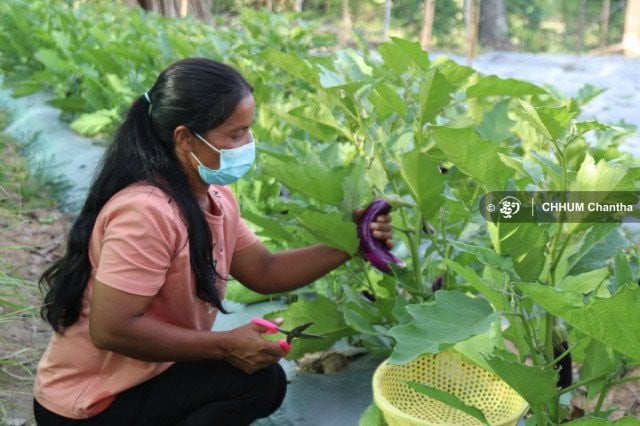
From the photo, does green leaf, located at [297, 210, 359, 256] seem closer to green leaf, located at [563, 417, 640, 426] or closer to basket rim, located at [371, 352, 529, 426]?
basket rim, located at [371, 352, 529, 426]

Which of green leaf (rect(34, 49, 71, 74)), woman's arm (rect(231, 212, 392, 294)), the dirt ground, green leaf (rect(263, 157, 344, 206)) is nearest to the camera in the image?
green leaf (rect(263, 157, 344, 206))

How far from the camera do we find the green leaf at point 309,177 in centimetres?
208

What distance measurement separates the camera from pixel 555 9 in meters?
28.0

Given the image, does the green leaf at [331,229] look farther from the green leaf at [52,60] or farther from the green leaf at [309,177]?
the green leaf at [52,60]

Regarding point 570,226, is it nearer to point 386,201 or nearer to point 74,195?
point 386,201

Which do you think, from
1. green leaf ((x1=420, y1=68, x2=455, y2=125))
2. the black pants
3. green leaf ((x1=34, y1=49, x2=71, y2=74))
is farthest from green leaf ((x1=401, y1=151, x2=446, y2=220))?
green leaf ((x1=34, y1=49, x2=71, y2=74))

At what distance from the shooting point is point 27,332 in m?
3.05

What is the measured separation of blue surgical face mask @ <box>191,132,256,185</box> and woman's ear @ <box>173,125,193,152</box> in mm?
19

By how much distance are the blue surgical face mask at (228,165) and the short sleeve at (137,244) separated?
0.16 metres

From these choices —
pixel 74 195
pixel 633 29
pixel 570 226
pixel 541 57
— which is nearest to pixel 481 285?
pixel 570 226

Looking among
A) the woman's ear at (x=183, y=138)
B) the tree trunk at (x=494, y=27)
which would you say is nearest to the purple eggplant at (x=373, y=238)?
the woman's ear at (x=183, y=138)

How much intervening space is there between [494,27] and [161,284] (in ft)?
49.8

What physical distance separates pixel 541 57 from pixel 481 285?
385 inches

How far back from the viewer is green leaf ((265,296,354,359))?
229 centimetres
